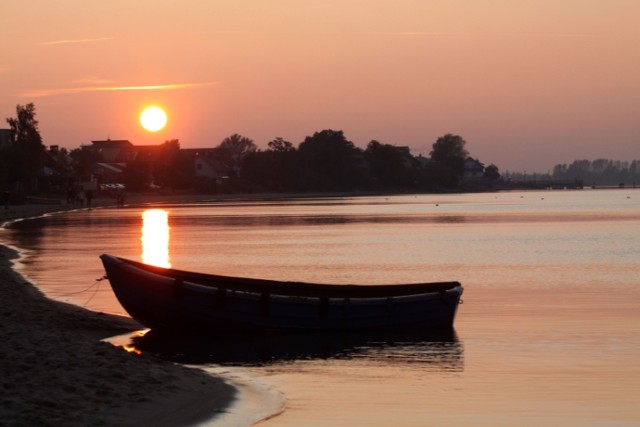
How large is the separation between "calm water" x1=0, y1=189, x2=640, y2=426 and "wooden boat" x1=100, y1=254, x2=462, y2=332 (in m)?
0.54

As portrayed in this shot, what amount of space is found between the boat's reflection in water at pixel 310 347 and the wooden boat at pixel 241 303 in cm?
29

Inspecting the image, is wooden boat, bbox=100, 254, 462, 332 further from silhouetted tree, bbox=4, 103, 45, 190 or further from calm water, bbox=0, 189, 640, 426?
silhouetted tree, bbox=4, 103, 45, 190

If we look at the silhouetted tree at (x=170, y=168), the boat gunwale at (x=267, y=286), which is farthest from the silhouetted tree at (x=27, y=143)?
the boat gunwale at (x=267, y=286)

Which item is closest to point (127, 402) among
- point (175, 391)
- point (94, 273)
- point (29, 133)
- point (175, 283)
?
point (175, 391)

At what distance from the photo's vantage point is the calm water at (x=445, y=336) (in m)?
18.9

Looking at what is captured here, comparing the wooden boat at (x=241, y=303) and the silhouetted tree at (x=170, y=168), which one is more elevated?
the silhouetted tree at (x=170, y=168)

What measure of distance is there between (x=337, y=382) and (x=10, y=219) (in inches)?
3100

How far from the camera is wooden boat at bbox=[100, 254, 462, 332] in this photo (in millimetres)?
26219

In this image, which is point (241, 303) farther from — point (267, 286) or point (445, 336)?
point (445, 336)

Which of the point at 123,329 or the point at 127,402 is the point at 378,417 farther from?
the point at 123,329

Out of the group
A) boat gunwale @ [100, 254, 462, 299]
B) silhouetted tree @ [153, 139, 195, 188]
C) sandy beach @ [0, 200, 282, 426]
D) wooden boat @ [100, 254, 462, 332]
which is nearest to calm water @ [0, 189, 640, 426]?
wooden boat @ [100, 254, 462, 332]

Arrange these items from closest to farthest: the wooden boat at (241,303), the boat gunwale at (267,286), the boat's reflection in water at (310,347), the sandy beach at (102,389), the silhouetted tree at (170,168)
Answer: the sandy beach at (102,389), the boat's reflection in water at (310,347), the wooden boat at (241,303), the boat gunwale at (267,286), the silhouetted tree at (170,168)

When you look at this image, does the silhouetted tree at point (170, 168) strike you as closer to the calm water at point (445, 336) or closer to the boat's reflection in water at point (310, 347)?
the calm water at point (445, 336)

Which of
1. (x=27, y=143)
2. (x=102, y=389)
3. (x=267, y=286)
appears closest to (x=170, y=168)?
(x=27, y=143)
